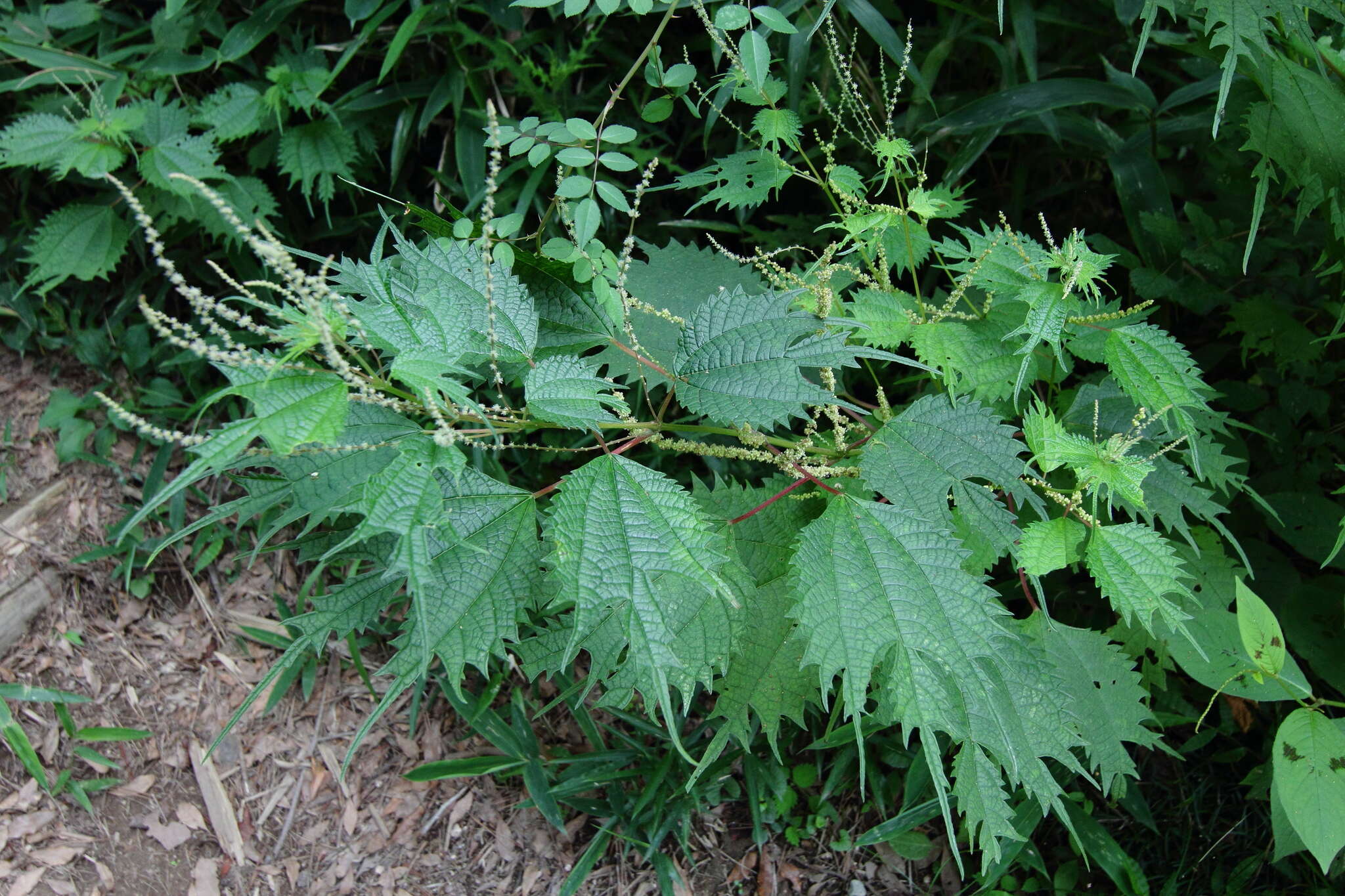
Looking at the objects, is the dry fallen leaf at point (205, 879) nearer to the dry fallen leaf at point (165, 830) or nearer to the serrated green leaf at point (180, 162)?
the dry fallen leaf at point (165, 830)

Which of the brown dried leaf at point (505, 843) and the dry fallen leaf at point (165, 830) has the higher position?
the dry fallen leaf at point (165, 830)

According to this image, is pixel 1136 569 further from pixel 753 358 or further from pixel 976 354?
pixel 753 358

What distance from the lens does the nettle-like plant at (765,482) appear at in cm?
96

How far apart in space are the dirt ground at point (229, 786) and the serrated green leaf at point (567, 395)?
1379 millimetres

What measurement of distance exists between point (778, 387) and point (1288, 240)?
1.40 meters

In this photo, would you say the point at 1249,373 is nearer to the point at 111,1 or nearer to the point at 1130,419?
the point at 1130,419

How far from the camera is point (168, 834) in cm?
198

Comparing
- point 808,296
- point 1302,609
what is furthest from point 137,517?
point 1302,609

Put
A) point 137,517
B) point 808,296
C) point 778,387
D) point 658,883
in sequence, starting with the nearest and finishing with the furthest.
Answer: point 137,517 < point 778,387 < point 808,296 < point 658,883

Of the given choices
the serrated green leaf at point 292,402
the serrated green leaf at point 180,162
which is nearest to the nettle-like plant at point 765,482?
the serrated green leaf at point 292,402

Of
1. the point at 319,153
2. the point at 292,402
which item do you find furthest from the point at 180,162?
the point at 292,402

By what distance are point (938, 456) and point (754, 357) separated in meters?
0.30

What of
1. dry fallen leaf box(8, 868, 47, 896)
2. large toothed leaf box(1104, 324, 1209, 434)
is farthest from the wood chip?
large toothed leaf box(1104, 324, 1209, 434)

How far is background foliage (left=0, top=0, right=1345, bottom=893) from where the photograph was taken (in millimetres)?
1457
